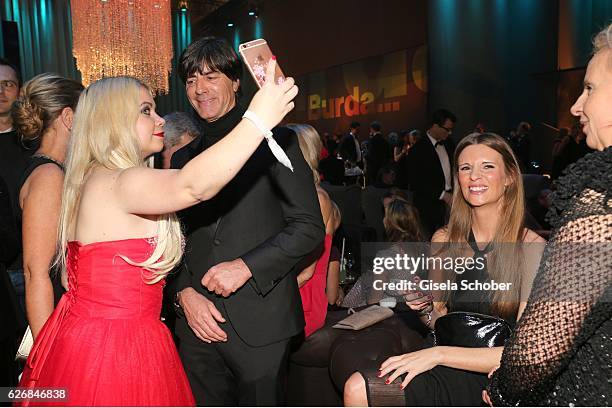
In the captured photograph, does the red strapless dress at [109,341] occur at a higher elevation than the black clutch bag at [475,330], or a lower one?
higher

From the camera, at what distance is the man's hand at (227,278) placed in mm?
1886

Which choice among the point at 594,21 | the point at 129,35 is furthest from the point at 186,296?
the point at 594,21

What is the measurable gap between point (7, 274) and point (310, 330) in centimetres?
139

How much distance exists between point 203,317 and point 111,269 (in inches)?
17.7

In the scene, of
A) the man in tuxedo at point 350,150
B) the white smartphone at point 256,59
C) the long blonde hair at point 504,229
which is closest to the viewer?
the white smartphone at point 256,59

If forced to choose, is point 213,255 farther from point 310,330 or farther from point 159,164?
point 159,164

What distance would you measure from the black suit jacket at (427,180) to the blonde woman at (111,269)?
4.80m

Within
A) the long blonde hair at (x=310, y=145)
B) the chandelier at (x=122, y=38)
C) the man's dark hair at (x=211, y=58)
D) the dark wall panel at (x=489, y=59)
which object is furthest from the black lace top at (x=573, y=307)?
the dark wall panel at (x=489, y=59)

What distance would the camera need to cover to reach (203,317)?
1.94m

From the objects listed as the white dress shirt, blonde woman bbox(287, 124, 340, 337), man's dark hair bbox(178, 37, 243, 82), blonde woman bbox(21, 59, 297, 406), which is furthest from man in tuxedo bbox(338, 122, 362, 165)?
blonde woman bbox(21, 59, 297, 406)

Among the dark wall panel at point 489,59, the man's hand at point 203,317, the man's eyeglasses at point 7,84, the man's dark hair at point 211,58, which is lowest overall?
the man's hand at point 203,317

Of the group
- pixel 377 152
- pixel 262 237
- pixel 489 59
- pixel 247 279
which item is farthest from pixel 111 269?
pixel 489 59

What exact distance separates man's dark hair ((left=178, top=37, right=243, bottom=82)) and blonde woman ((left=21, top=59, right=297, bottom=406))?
503 mm

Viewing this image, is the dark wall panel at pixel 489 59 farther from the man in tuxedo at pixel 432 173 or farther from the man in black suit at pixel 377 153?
the man in tuxedo at pixel 432 173
